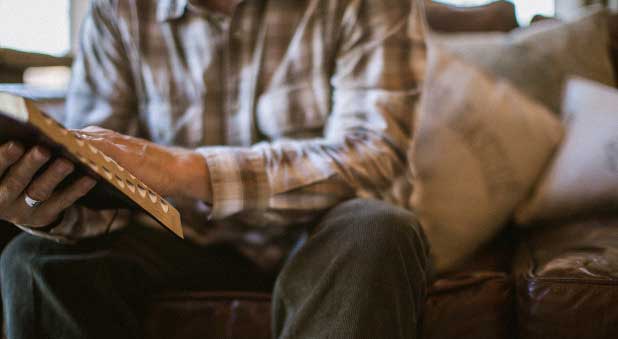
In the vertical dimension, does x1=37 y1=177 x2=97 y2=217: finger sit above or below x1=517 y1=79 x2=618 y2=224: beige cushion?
above

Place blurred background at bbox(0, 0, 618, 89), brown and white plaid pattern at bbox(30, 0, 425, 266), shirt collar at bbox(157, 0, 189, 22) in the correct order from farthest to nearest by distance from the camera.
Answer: blurred background at bbox(0, 0, 618, 89) → shirt collar at bbox(157, 0, 189, 22) → brown and white plaid pattern at bbox(30, 0, 425, 266)

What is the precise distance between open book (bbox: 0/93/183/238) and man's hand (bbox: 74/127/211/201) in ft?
0.21

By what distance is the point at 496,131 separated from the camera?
1070mm

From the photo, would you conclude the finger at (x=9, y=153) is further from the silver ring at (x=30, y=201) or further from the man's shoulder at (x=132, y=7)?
the man's shoulder at (x=132, y=7)

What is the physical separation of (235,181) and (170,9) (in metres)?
0.43

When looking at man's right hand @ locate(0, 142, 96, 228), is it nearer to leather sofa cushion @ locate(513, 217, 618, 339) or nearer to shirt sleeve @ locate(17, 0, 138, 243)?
shirt sleeve @ locate(17, 0, 138, 243)

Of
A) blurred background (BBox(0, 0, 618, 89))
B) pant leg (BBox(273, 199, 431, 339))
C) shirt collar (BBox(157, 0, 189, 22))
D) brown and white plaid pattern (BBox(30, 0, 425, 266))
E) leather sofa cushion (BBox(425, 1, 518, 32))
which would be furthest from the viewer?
blurred background (BBox(0, 0, 618, 89))

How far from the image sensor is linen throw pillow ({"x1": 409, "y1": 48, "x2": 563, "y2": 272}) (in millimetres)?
1028

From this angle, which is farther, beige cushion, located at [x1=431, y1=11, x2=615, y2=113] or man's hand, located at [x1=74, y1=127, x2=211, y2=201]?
beige cushion, located at [x1=431, y1=11, x2=615, y2=113]

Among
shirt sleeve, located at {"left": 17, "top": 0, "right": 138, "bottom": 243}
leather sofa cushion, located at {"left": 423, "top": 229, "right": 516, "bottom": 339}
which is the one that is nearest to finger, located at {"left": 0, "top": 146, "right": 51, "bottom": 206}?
shirt sleeve, located at {"left": 17, "top": 0, "right": 138, "bottom": 243}

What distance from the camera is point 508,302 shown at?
0.78 m

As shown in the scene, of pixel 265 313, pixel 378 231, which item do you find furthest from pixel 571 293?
pixel 265 313

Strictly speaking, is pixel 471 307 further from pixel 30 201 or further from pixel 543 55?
pixel 543 55

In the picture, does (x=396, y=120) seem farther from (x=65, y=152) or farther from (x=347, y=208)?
(x=65, y=152)
